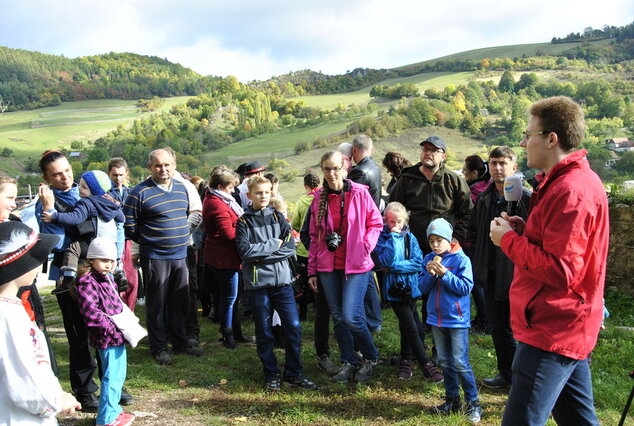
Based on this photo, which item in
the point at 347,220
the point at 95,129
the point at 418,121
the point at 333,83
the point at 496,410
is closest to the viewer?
the point at 496,410

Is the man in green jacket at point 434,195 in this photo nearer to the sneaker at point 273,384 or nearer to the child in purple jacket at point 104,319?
the sneaker at point 273,384

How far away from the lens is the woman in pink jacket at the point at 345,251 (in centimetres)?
Result: 459

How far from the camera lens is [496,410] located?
416 cm

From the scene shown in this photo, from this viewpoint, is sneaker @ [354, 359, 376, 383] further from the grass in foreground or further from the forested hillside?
the forested hillside

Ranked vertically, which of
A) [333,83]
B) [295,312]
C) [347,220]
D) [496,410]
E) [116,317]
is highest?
[333,83]

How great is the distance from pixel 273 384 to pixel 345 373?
713mm

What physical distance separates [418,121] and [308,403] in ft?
39.8

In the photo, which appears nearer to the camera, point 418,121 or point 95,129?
point 418,121

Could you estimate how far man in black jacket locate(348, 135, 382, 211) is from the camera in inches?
222

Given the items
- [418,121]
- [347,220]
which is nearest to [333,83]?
[418,121]

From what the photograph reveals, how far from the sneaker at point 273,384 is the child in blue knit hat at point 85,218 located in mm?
2020

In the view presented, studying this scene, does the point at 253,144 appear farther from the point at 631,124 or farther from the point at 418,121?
the point at 631,124

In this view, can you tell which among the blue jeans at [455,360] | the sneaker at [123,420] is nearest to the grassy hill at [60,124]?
the sneaker at [123,420]

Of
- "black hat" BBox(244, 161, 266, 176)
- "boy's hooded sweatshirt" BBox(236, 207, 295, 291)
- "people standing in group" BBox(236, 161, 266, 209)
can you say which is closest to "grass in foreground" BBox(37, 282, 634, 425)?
"boy's hooded sweatshirt" BBox(236, 207, 295, 291)
